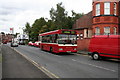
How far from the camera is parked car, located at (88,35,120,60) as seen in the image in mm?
12016

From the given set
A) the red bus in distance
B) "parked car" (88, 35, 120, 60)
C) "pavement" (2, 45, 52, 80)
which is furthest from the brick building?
"pavement" (2, 45, 52, 80)

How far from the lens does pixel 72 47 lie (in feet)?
59.0

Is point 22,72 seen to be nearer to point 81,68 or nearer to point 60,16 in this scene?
point 81,68

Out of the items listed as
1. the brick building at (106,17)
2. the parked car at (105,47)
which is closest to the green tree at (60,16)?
the brick building at (106,17)

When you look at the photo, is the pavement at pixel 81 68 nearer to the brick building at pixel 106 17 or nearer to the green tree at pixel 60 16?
the brick building at pixel 106 17

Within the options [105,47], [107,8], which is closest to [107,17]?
[107,8]

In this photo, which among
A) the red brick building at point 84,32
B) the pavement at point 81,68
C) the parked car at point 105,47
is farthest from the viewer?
the red brick building at point 84,32

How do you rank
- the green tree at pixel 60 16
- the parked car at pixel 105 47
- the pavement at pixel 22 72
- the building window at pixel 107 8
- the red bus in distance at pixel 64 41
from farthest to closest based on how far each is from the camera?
the green tree at pixel 60 16, the building window at pixel 107 8, the red bus in distance at pixel 64 41, the parked car at pixel 105 47, the pavement at pixel 22 72

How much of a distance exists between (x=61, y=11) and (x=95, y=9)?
18809 millimetres

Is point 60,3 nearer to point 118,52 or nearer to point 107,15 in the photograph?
point 107,15

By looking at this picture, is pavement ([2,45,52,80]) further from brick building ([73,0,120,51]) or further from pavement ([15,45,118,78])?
brick building ([73,0,120,51])

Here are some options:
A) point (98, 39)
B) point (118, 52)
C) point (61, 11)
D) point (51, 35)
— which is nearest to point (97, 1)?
point (51, 35)

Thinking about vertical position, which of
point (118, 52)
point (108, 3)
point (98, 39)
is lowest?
point (118, 52)

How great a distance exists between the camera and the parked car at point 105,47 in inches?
473
